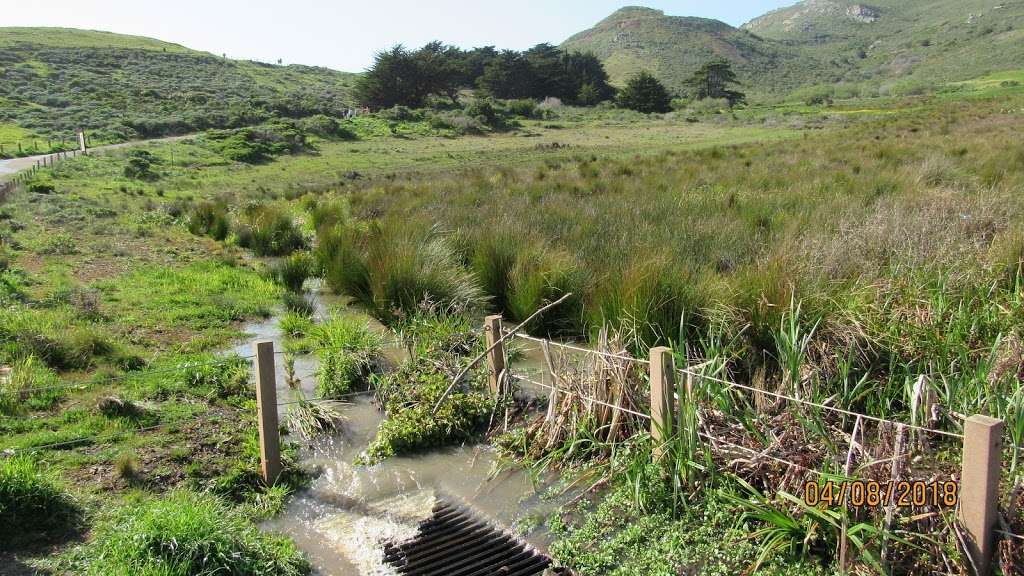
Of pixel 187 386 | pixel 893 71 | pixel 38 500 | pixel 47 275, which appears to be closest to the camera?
pixel 38 500

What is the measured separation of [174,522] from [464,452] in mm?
2531

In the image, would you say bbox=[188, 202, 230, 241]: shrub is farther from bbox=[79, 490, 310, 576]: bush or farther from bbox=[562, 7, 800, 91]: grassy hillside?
bbox=[562, 7, 800, 91]: grassy hillside

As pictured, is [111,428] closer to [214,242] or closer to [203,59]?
[214,242]

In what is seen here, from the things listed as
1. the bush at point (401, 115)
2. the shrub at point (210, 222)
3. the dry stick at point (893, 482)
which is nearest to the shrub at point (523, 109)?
the bush at point (401, 115)

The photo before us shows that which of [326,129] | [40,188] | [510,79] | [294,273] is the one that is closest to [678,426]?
[294,273]

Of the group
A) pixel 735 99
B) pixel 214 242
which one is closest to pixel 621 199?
pixel 214 242

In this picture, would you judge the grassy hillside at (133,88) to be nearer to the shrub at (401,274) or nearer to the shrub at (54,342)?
the shrub at (401,274)

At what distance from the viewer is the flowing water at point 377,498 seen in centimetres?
478

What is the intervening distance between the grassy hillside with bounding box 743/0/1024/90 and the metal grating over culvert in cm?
10129

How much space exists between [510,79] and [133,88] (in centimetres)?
3677

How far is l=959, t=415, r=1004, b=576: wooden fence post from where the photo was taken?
3182 millimetres

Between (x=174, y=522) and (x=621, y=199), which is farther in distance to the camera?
(x=621, y=199)

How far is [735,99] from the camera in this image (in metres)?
81.0

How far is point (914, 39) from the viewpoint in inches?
5369
